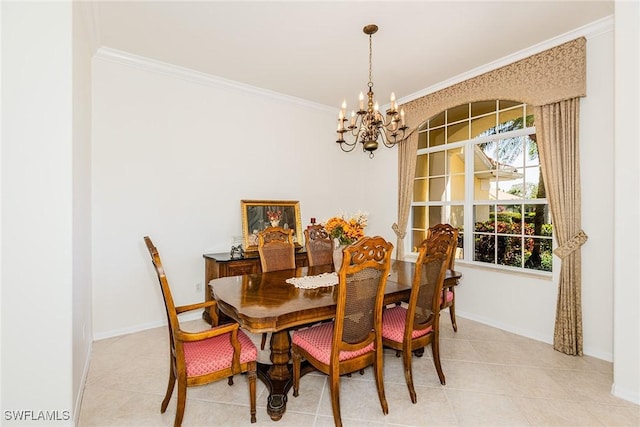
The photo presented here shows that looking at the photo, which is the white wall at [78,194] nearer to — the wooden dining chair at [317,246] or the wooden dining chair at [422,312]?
the wooden dining chair at [317,246]

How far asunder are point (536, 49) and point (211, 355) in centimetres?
395

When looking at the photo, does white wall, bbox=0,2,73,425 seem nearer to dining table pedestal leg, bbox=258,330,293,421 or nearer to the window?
dining table pedestal leg, bbox=258,330,293,421

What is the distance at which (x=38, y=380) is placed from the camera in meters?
1.75

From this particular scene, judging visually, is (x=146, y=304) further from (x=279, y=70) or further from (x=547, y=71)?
(x=547, y=71)

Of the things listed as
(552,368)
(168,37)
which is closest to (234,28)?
(168,37)

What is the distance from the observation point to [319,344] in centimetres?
198

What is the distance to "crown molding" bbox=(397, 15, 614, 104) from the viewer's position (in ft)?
8.95

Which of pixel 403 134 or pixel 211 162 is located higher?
pixel 403 134

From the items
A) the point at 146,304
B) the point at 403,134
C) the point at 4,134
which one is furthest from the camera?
the point at 403,134

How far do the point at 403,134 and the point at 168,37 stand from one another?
3060 millimetres

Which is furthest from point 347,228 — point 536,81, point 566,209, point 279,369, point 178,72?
point 178,72

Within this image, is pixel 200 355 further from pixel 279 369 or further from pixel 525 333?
pixel 525 333

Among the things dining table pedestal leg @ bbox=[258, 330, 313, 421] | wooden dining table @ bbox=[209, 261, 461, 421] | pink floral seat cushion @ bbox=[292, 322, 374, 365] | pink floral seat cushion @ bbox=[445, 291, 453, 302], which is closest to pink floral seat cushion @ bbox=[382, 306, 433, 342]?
wooden dining table @ bbox=[209, 261, 461, 421]

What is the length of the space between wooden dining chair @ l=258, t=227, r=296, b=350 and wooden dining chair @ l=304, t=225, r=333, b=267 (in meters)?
0.21
